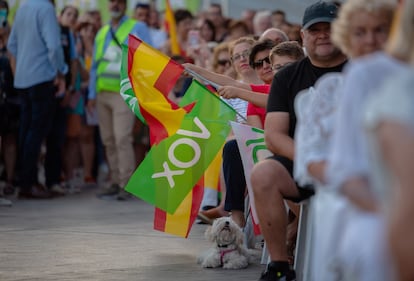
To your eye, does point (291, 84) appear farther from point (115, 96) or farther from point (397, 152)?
point (115, 96)

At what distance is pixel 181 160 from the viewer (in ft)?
26.6

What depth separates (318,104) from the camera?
446cm

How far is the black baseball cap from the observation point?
6492 millimetres

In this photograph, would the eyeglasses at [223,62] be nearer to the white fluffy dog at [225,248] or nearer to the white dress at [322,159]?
the white fluffy dog at [225,248]

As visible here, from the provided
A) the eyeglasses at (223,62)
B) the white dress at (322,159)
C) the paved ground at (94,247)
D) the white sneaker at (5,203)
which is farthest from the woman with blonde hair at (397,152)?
the white sneaker at (5,203)

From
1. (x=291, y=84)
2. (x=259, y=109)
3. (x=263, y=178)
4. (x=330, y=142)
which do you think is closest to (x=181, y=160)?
(x=259, y=109)

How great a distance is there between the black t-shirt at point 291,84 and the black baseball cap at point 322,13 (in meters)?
0.25

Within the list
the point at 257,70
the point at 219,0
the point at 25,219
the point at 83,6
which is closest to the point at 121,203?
the point at 25,219

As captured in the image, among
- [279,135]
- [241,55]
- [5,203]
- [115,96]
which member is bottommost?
[5,203]

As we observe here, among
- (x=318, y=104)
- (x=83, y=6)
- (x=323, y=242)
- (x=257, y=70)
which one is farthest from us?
(x=83, y=6)

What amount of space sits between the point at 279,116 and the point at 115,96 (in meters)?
6.44

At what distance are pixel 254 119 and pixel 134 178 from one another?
96 centimetres

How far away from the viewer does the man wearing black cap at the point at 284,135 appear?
20.3 feet

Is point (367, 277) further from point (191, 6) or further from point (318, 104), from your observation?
point (191, 6)
